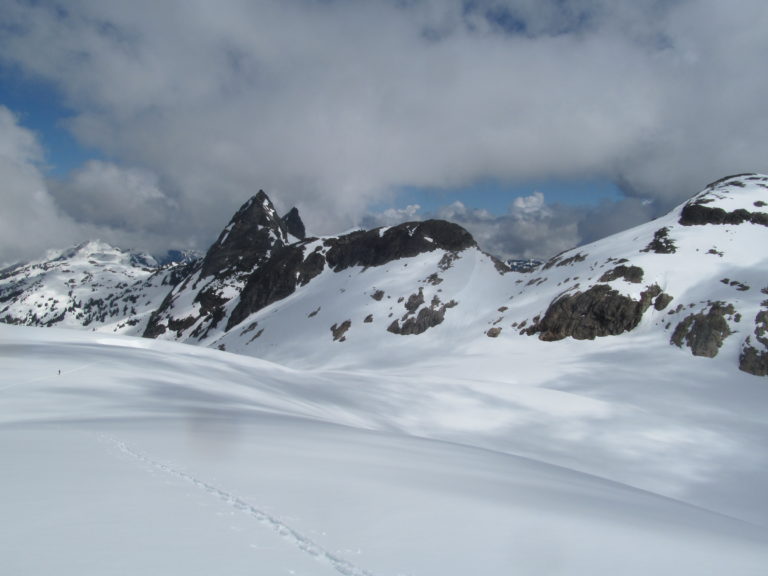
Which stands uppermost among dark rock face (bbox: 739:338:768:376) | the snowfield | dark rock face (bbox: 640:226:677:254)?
dark rock face (bbox: 640:226:677:254)

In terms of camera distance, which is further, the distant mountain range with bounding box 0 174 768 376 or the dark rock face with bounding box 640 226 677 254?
the dark rock face with bounding box 640 226 677 254

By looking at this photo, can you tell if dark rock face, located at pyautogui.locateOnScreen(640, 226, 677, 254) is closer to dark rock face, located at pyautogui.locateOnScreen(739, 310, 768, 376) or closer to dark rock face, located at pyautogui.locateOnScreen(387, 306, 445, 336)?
dark rock face, located at pyautogui.locateOnScreen(739, 310, 768, 376)

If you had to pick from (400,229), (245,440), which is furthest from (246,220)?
(245,440)

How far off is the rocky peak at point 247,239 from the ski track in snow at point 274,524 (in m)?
135

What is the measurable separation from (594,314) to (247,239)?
13120 cm

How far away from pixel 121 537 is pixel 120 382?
52.6ft

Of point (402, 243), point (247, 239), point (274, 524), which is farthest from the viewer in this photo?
point (247, 239)

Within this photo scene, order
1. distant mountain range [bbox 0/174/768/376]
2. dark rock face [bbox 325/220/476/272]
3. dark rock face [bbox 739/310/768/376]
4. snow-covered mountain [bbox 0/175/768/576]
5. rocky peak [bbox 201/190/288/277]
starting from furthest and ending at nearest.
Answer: rocky peak [bbox 201/190/288/277] → dark rock face [bbox 325/220/476/272] → distant mountain range [bbox 0/174/768/376] → dark rock face [bbox 739/310/768/376] → snow-covered mountain [bbox 0/175/768/576]

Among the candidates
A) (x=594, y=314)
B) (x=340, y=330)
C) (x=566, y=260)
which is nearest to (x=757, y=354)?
(x=594, y=314)

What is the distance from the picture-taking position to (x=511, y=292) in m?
66.6

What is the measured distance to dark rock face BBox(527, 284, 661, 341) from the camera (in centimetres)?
4922

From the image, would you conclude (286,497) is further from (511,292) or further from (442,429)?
(511,292)

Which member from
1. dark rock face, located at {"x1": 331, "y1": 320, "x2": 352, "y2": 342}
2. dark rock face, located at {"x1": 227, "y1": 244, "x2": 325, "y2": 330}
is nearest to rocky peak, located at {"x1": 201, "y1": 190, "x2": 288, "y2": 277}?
dark rock face, located at {"x1": 227, "y1": 244, "x2": 325, "y2": 330}

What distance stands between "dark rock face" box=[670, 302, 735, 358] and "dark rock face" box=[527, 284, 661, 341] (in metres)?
4.95
